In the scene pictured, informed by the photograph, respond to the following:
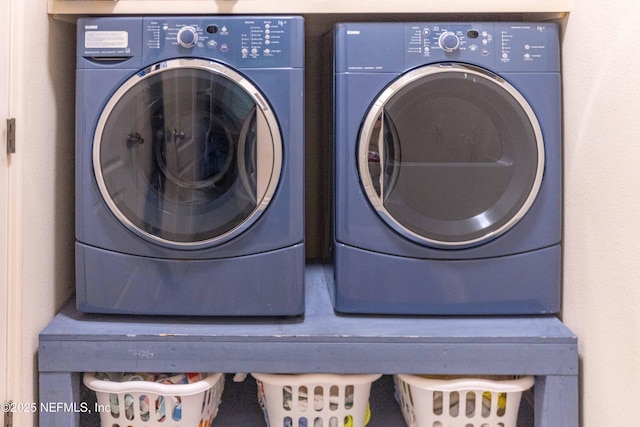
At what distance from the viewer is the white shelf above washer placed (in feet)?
4.66

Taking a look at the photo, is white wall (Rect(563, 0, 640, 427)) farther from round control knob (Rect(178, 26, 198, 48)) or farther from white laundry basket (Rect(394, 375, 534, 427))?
round control knob (Rect(178, 26, 198, 48))

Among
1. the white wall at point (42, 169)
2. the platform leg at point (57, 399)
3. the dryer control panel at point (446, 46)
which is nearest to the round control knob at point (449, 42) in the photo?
the dryer control panel at point (446, 46)

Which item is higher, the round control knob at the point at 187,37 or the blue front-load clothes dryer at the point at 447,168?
the round control knob at the point at 187,37

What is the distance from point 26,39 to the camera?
1.32 metres

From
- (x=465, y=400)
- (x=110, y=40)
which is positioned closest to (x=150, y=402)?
(x=465, y=400)

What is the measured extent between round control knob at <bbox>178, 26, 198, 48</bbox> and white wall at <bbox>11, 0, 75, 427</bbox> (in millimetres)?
340

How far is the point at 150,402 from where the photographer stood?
139 centimetres

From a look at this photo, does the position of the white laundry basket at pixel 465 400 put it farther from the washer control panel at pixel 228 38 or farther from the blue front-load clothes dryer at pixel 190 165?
the washer control panel at pixel 228 38

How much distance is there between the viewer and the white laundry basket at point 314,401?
1.38 m

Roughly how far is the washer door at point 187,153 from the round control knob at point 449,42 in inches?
17.7

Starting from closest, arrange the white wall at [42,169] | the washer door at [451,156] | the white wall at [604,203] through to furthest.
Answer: the white wall at [604,203]
the white wall at [42,169]
the washer door at [451,156]

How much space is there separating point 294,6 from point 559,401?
1.13m

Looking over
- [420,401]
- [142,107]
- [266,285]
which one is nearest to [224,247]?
[266,285]

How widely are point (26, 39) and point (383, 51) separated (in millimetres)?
831
